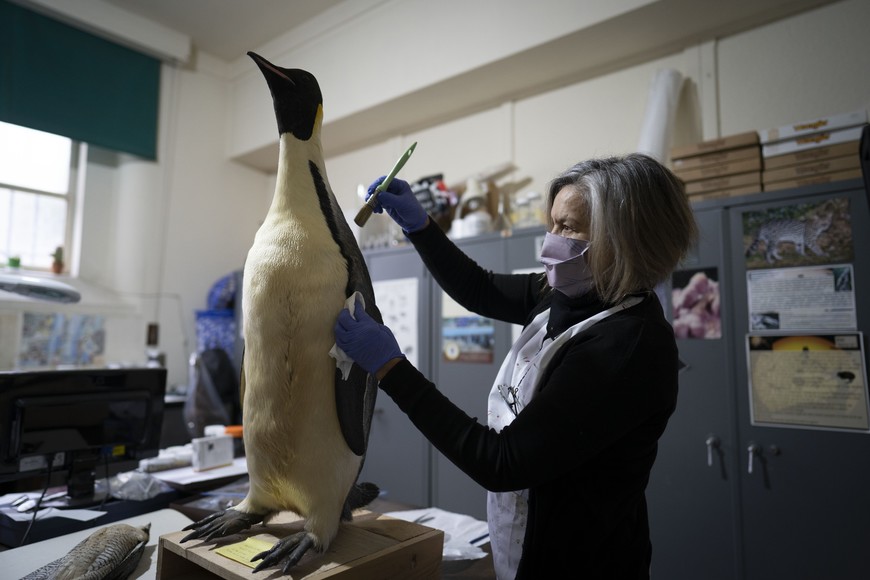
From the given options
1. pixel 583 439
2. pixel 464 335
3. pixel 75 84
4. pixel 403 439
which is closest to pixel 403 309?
pixel 464 335

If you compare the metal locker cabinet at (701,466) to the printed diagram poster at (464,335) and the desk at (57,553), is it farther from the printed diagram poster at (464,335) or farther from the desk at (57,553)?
the desk at (57,553)

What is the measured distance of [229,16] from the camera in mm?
3715

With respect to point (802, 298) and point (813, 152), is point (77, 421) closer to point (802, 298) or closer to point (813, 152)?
point (802, 298)

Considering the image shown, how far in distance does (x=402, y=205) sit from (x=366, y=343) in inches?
18.4

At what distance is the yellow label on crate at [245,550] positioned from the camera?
2.97 feet

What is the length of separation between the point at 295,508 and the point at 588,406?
60 centimetres

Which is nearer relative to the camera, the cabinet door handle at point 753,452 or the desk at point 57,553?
the desk at point 57,553

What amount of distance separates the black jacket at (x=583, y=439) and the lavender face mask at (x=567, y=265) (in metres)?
0.13

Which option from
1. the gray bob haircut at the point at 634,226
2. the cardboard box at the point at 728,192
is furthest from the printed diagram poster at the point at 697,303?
the gray bob haircut at the point at 634,226

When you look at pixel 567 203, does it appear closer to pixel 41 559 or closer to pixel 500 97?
pixel 41 559

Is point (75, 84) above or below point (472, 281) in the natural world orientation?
above

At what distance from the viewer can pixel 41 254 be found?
3.65 m

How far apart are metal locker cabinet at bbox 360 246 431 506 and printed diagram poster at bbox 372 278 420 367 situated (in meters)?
0.02

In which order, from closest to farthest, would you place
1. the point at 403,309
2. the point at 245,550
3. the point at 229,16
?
the point at 245,550 < the point at 403,309 < the point at 229,16
